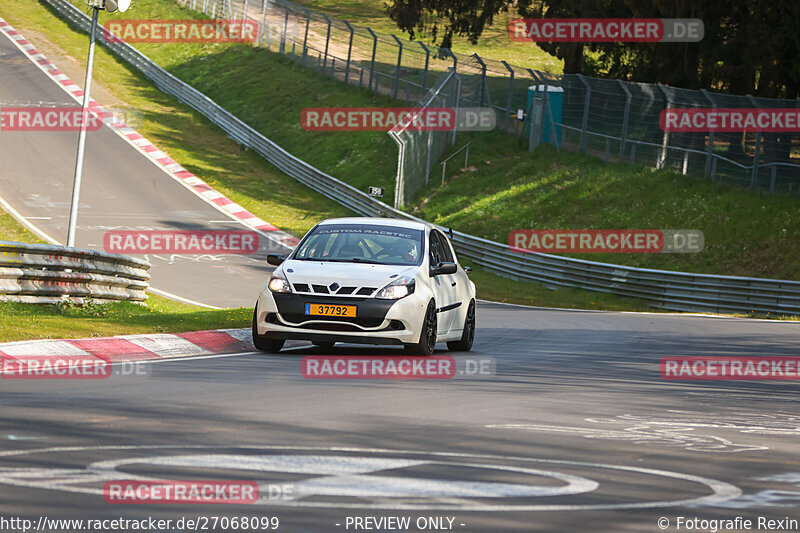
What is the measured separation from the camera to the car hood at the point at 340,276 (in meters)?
12.7

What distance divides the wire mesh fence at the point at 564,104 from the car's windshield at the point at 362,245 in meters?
20.7

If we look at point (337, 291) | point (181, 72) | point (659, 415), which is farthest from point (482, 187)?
point (659, 415)

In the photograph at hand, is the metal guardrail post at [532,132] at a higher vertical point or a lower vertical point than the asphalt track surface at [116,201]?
higher

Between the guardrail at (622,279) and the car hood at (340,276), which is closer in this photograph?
the car hood at (340,276)

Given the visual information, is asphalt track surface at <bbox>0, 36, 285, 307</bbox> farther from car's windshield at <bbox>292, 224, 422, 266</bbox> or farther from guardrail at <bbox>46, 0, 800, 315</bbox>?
car's windshield at <bbox>292, 224, 422, 266</bbox>

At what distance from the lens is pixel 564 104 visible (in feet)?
132

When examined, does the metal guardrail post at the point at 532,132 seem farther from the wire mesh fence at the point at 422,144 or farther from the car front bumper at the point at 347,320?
the car front bumper at the point at 347,320

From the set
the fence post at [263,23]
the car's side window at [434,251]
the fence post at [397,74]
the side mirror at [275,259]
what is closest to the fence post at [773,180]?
the fence post at [397,74]

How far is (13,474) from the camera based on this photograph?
19.2 ft

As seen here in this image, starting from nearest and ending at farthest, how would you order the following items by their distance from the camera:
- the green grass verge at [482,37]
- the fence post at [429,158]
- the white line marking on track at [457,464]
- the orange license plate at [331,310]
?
1. the white line marking on track at [457,464]
2. the orange license plate at [331,310]
3. the fence post at [429,158]
4. the green grass verge at [482,37]

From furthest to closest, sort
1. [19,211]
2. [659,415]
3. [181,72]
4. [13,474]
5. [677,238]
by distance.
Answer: [181,72] < [19,211] < [677,238] < [659,415] < [13,474]

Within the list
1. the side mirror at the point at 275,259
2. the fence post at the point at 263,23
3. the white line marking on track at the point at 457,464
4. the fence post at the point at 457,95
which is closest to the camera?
the white line marking on track at the point at 457,464

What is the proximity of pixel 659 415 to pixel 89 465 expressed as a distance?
16.8ft

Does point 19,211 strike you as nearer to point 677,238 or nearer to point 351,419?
point 677,238
